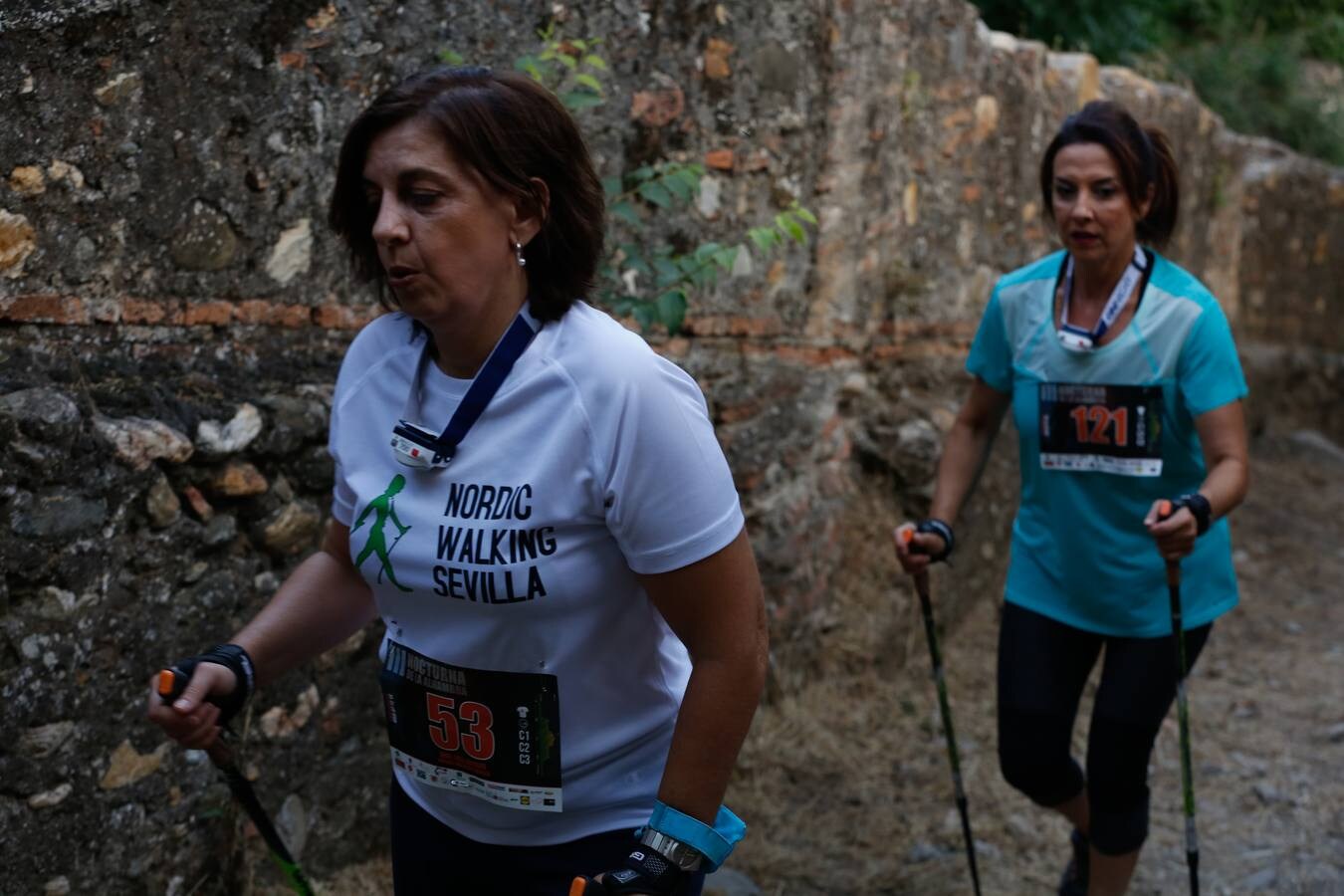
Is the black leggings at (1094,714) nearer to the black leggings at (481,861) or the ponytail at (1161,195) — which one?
the ponytail at (1161,195)

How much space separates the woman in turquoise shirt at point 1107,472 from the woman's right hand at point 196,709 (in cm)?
182

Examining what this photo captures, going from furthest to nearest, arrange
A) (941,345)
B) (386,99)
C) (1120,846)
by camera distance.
Result: (941,345) < (1120,846) < (386,99)

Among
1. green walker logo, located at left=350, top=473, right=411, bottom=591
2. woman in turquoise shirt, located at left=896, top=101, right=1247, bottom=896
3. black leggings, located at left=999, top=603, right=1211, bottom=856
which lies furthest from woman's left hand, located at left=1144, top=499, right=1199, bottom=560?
green walker logo, located at left=350, top=473, right=411, bottom=591

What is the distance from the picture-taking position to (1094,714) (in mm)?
3291

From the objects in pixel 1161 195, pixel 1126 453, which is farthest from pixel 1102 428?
pixel 1161 195

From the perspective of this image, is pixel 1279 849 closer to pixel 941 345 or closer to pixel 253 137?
pixel 941 345

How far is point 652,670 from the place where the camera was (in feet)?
6.31

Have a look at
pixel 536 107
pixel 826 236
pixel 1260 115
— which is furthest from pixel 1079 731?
pixel 1260 115

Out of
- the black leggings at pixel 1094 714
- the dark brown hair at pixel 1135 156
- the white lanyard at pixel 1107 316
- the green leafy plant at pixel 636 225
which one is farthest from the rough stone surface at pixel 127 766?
the dark brown hair at pixel 1135 156

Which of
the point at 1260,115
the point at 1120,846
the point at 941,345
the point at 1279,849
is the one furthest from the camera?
the point at 1260,115

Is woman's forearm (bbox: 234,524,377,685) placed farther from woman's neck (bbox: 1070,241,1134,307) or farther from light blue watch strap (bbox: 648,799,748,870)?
woman's neck (bbox: 1070,241,1134,307)

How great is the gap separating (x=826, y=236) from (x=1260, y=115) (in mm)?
10752

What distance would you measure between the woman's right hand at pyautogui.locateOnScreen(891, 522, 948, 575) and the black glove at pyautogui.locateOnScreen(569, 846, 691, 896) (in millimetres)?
1715

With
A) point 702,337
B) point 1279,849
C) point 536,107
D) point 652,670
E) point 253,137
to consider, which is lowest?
point 1279,849
